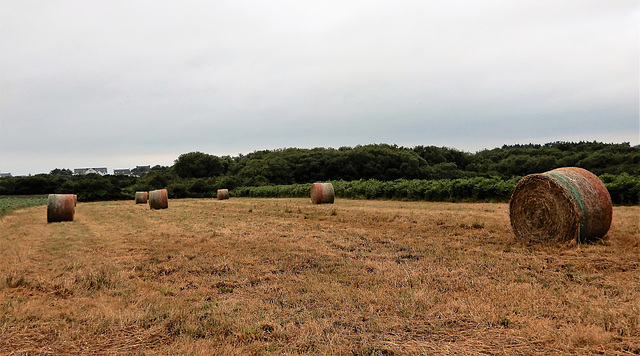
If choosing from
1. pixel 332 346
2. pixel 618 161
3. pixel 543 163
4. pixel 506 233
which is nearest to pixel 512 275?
pixel 332 346

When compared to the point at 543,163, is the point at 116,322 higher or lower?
lower

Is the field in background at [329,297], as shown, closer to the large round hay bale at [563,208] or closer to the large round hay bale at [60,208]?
the large round hay bale at [563,208]

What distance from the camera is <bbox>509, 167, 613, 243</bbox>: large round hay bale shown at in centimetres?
852

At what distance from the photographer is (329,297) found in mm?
5344

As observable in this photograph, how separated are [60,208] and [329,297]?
1780 centimetres

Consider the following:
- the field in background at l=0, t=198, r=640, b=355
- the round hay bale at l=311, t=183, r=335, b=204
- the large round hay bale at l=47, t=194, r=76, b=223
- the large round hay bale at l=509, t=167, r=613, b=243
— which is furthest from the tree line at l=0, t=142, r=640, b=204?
the large round hay bale at l=47, t=194, r=76, b=223

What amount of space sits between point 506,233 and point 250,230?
734 cm

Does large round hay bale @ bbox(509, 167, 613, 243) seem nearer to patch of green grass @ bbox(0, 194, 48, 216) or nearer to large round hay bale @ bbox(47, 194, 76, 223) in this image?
large round hay bale @ bbox(47, 194, 76, 223)

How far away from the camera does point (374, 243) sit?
9.65 metres

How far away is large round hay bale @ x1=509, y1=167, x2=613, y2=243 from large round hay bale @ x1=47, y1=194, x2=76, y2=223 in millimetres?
18636

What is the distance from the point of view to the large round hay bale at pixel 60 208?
18.3 meters

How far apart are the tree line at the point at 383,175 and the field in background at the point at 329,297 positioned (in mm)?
12837

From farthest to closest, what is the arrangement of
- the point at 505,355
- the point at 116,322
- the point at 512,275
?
the point at 512,275
the point at 116,322
the point at 505,355

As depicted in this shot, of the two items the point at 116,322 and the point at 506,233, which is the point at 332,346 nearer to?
the point at 116,322
